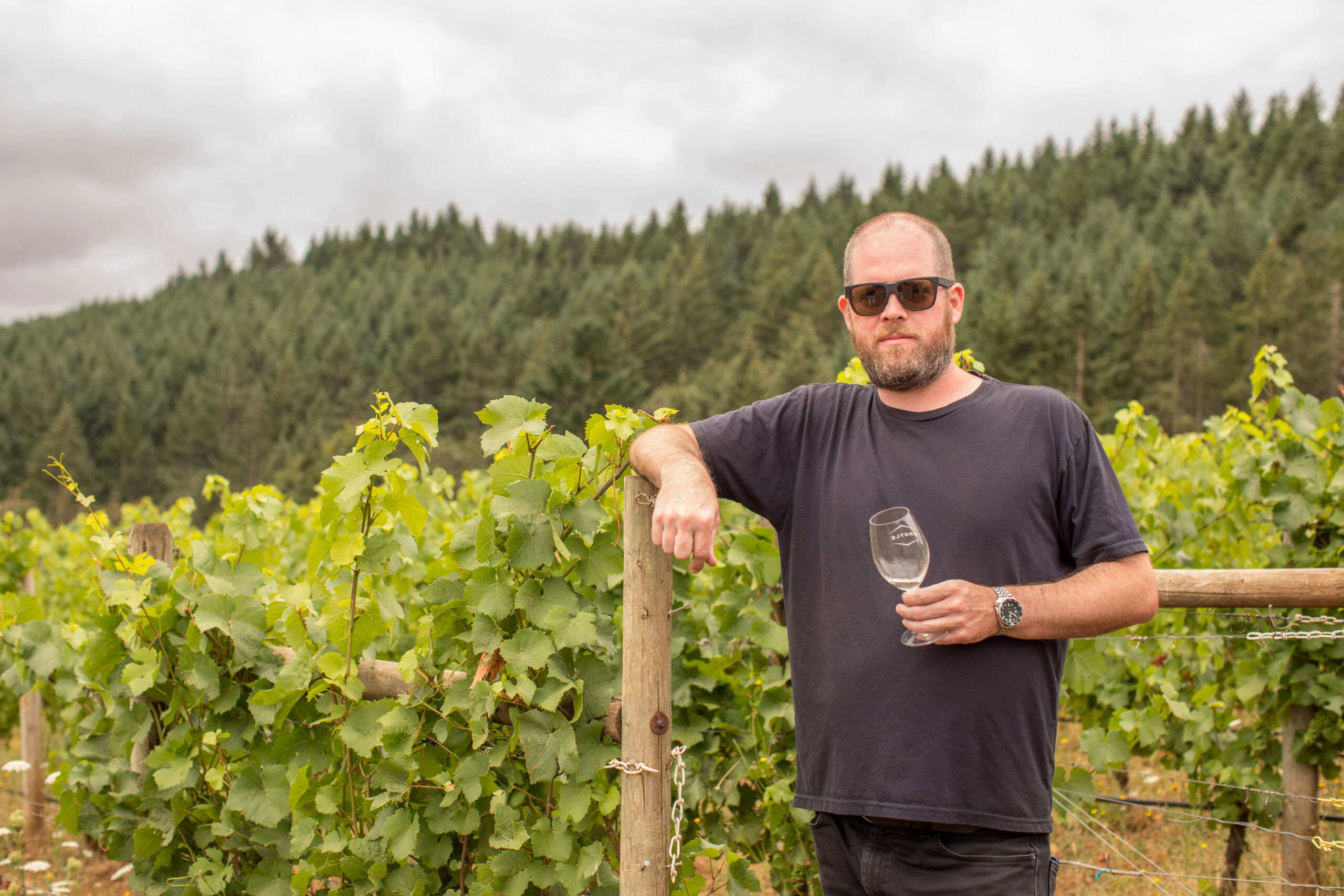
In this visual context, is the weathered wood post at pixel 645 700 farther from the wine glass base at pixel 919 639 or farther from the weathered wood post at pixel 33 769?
the weathered wood post at pixel 33 769

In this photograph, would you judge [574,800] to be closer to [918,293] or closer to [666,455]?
[666,455]

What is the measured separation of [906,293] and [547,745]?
4.14ft

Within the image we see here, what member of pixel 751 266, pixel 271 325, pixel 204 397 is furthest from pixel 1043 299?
pixel 271 325

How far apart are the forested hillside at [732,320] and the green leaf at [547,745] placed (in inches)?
1644

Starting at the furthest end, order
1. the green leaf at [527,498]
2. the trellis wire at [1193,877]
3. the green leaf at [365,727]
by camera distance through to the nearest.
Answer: the trellis wire at [1193,877]
the green leaf at [365,727]
the green leaf at [527,498]

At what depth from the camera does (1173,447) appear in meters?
6.31

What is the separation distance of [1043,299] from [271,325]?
66.3m

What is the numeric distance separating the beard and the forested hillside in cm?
4151

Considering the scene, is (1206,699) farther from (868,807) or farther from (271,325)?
(271,325)

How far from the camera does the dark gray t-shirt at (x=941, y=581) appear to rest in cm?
181

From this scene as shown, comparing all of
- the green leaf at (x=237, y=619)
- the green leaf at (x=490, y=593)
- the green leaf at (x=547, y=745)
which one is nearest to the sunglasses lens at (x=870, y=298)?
the green leaf at (x=490, y=593)

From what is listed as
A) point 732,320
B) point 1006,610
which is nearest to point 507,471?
point 1006,610

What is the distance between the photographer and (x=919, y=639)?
5.84ft

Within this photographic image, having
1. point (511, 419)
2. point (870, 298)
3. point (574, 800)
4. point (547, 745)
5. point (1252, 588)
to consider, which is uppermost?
point (870, 298)
